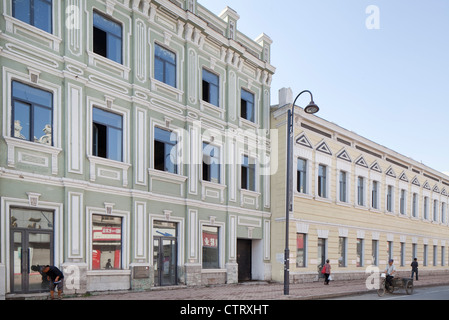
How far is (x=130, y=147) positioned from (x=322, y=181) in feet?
41.8

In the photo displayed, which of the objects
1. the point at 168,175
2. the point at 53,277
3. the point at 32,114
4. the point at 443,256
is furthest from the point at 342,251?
the point at 32,114

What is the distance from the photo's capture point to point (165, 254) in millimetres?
16719

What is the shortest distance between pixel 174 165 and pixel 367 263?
16.1 meters

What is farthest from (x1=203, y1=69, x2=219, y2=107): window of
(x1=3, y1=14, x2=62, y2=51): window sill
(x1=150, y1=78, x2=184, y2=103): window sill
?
(x1=3, y1=14, x2=62, y2=51): window sill

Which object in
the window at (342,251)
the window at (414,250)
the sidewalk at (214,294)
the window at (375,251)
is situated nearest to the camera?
the sidewalk at (214,294)

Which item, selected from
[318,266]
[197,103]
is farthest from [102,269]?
[318,266]

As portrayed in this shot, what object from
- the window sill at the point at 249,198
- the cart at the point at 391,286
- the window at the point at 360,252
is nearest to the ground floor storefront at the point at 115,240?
the window sill at the point at 249,198

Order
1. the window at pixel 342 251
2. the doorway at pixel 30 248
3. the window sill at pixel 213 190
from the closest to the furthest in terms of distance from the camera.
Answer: the doorway at pixel 30 248
the window sill at pixel 213 190
the window at pixel 342 251

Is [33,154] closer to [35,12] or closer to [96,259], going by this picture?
[96,259]

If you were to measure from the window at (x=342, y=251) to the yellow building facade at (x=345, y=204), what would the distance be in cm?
6

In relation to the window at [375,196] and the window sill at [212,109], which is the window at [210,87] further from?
the window at [375,196]

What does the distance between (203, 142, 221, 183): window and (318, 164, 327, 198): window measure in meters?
7.47

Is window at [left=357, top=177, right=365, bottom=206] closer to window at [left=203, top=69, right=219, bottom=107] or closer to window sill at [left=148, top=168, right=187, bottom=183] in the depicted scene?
window at [left=203, top=69, right=219, bottom=107]

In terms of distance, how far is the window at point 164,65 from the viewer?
1717cm
